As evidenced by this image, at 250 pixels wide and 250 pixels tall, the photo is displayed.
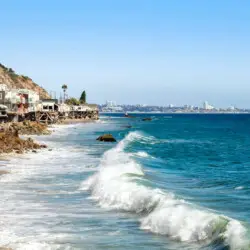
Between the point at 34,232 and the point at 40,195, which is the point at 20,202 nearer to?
the point at 40,195

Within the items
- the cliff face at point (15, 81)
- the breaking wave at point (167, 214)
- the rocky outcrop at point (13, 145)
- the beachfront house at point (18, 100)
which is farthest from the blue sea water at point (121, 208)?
the cliff face at point (15, 81)

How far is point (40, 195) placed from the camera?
24.7m

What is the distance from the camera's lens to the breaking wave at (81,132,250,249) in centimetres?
1609

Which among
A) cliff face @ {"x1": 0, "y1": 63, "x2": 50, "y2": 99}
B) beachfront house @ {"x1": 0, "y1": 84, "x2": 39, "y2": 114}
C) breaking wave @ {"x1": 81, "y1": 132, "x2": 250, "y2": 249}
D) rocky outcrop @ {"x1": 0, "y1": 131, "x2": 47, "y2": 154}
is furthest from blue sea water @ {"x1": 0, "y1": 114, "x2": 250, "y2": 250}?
cliff face @ {"x1": 0, "y1": 63, "x2": 50, "y2": 99}

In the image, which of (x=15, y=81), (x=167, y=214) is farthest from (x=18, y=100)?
(x=167, y=214)

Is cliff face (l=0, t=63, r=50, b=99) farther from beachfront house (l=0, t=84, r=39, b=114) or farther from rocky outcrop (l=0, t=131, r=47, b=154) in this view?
rocky outcrop (l=0, t=131, r=47, b=154)

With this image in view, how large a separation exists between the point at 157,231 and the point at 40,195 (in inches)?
342

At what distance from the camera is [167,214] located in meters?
18.8

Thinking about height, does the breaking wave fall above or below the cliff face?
below

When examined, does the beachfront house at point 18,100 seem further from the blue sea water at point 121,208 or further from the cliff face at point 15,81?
the blue sea water at point 121,208

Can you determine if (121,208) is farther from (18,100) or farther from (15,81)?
(15,81)

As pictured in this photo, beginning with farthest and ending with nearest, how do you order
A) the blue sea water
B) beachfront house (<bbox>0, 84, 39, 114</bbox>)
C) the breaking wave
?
beachfront house (<bbox>0, 84, 39, 114</bbox>) → the blue sea water → the breaking wave

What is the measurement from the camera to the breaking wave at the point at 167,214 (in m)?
16.1

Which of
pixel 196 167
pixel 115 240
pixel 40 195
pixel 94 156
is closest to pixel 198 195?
pixel 40 195
